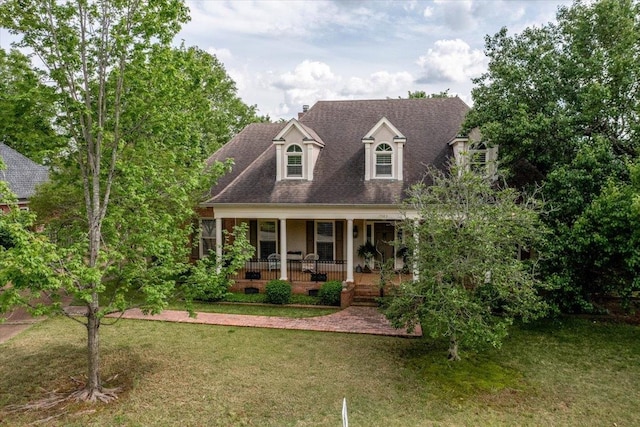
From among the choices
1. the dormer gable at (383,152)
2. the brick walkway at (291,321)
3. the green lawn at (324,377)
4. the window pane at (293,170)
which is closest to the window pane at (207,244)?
the brick walkway at (291,321)

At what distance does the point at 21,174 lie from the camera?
26016mm

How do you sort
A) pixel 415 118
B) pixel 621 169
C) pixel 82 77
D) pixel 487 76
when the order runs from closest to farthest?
pixel 82 77 → pixel 621 169 → pixel 487 76 → pixel 415 118

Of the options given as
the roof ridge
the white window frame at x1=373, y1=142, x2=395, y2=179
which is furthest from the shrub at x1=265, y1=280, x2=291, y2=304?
the white window frame at x1=373, y1=142, x2=395, y2=179

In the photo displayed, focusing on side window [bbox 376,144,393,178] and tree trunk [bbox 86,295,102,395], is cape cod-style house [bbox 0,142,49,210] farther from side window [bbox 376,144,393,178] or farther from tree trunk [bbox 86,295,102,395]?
side window [bbox 376,144,393,178]

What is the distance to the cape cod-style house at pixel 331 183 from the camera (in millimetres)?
17812

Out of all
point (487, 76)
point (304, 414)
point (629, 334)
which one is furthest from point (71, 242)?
point (629, 334)

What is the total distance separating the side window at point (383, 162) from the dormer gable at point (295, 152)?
2.98 metres

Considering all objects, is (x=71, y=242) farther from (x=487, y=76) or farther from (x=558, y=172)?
(x=487, y=76)

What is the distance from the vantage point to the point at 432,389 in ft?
31.6

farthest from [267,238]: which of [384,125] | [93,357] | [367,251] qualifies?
[93,357]

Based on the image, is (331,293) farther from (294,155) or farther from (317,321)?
(294,155)

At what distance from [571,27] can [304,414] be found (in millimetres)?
15473

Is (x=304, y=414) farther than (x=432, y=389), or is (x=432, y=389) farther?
(x=432, y=389)

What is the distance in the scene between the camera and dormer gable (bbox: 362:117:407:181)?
18.1 metres
